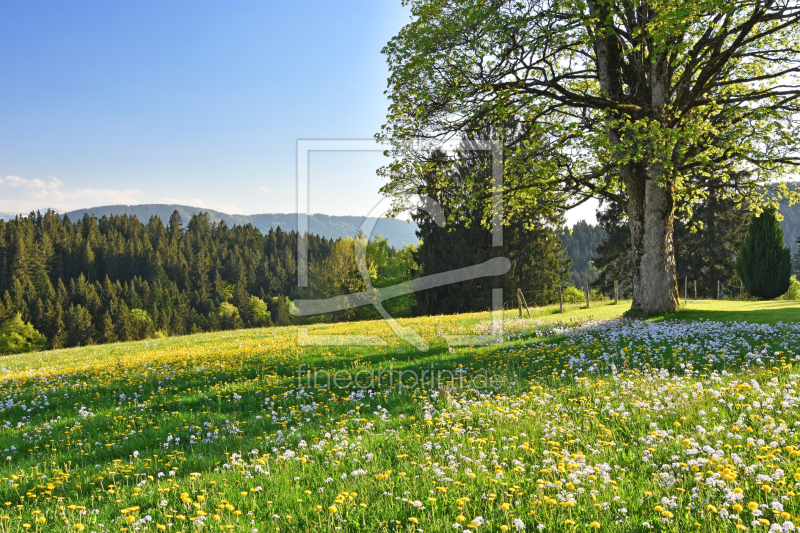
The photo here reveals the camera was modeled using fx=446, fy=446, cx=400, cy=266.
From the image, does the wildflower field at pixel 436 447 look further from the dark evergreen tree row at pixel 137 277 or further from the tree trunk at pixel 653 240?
the dark evergreen tree row at pixel 137 277

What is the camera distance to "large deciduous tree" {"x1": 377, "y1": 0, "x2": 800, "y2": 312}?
14.2 m

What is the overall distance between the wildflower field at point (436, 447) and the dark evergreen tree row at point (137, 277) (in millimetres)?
88303

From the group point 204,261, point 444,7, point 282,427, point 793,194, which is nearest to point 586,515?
point 282,427

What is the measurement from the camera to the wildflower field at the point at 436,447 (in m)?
3.97

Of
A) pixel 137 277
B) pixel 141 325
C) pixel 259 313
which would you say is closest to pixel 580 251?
pixel 259 313

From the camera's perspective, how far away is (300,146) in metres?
14.0

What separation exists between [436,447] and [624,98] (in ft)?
56.4

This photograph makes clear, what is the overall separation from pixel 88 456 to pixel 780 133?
21.3 metres

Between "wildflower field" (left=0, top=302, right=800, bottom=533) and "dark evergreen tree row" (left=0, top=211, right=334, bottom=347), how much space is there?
290ft

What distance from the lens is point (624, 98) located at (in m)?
17.7

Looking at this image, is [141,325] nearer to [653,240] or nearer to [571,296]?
[571,296]

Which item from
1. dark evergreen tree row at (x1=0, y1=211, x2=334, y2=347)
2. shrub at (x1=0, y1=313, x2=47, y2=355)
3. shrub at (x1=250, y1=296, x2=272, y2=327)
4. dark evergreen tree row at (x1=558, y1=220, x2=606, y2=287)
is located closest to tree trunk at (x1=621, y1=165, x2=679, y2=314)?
dark evergreen tree row at (x1=0, y1=211, x2=334, y2=347)

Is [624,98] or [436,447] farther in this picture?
[624,98]

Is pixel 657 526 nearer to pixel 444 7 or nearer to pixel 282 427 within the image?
pixel 282 427
